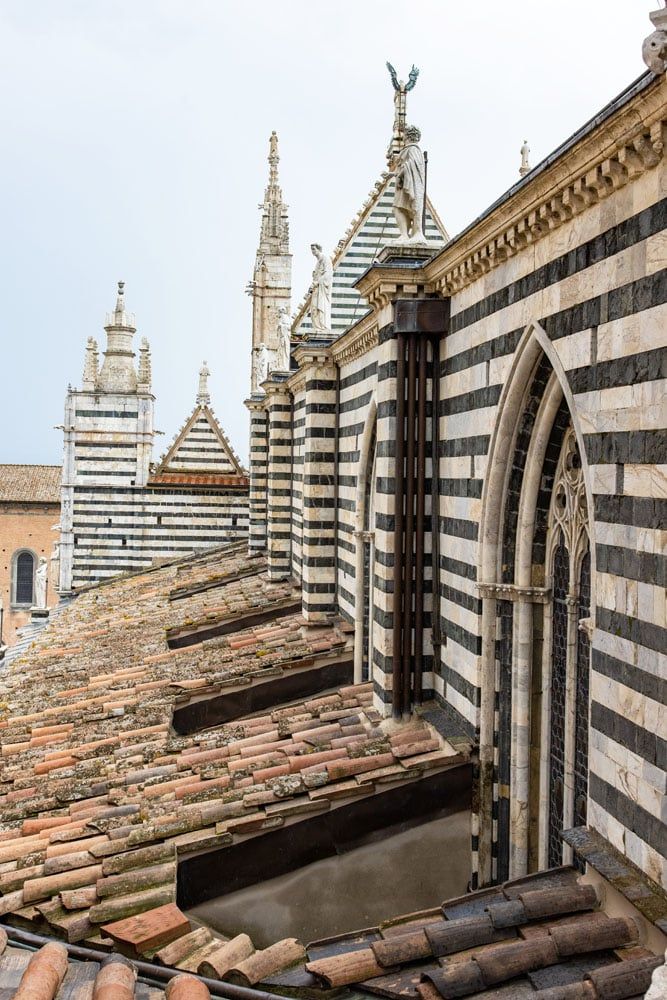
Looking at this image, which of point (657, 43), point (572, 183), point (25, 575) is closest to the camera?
point (657, 43)

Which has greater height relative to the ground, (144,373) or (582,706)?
(144,373)

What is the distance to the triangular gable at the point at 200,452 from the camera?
1100 inches

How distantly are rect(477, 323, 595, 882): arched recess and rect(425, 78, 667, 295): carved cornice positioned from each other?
828 millimetres

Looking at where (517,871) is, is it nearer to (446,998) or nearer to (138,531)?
(446,998)

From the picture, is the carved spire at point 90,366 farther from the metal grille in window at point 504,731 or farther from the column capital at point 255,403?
the metal grille in window at point 504,731

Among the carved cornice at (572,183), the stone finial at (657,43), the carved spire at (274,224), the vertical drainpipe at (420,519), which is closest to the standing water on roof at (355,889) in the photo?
the vertical drainpipe at (420,519)

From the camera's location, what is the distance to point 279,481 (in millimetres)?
19594

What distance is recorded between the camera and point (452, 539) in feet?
28.2

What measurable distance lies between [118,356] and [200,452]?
3466mm

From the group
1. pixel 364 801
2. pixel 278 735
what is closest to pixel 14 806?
pixel 278 735

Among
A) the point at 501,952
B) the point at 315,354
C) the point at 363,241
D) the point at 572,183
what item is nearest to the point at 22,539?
the point at 363,241

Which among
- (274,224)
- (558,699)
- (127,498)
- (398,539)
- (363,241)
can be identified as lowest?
(558,699)

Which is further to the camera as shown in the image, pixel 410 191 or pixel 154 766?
pixel 410 191

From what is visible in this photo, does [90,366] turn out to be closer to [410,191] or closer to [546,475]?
[410,191]
